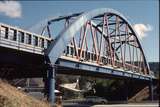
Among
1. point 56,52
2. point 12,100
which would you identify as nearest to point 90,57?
point 56,52

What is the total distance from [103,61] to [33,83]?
9663 centimetres

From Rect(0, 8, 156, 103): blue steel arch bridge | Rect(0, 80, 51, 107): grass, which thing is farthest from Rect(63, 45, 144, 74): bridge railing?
Rect(0, 80, 51, 107): grass

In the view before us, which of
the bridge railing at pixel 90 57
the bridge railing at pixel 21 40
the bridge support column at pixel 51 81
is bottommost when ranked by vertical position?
the bridge support column at pixel 51 81

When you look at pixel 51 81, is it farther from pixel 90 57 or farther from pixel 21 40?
pixel 90 57

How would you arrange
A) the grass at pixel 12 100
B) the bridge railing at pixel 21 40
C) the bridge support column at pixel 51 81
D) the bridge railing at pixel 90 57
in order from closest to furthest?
the grass at pixel 12 100 < the bridge railing at pixel 21 40 < the bridge support column at pixel 51 81 < the bridge railing at pixel 90 57

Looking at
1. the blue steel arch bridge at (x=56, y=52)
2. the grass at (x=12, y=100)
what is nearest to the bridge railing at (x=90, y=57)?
the blue steel arch bridge at (x=56, y=52)

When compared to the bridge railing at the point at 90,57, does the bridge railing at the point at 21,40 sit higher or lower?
higher

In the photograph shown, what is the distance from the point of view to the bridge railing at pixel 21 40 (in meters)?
33.5

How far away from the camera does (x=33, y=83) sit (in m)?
155

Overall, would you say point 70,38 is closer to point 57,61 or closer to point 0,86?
point 57,61

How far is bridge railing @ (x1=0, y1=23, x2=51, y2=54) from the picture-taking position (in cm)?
3352

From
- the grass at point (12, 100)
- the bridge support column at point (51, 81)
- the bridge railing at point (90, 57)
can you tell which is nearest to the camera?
the grass at point (12, 100)

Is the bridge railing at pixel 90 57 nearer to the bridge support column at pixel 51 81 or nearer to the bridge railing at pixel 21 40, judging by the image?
the bridge railing at pixel 21 40

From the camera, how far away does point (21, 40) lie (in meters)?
37.1
